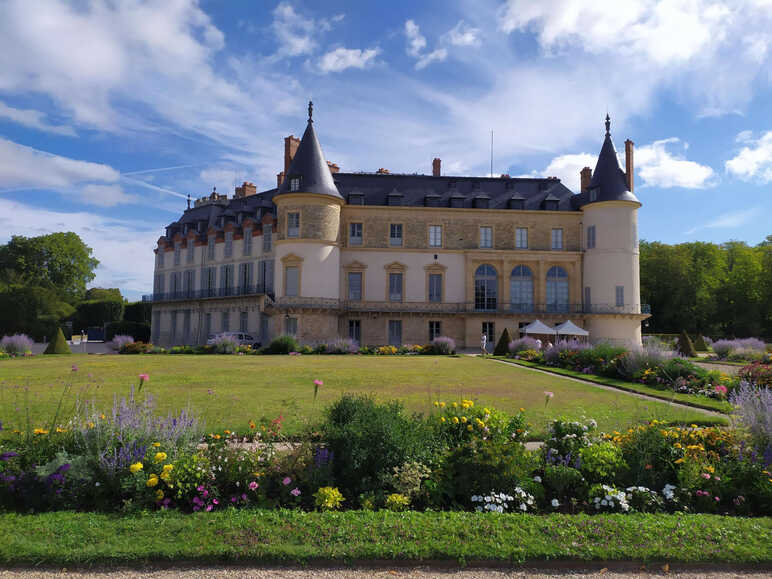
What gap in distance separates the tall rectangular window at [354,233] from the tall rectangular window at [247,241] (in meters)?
8.91

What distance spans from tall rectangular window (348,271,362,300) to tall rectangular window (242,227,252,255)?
9279mm

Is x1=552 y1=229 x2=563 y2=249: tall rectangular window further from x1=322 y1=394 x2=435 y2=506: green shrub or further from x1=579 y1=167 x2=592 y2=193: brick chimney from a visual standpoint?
x1=322 y1=394 x2=435 y2=506: green shrub

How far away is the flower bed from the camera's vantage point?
538cm

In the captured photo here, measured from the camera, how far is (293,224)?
117 ft

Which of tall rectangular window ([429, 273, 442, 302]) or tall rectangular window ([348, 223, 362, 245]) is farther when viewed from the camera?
tall rectangular window ([429, 273, 442, 302])

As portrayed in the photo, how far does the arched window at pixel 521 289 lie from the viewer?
38625 mm

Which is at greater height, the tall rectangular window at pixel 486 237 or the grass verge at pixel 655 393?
the tall rectangular window at pixel 486 237

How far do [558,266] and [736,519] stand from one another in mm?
35266

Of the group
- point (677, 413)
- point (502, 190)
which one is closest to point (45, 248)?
point (502, 190)

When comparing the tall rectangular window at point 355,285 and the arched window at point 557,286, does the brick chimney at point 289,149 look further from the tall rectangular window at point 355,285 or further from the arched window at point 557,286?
the arched window at point 557,286

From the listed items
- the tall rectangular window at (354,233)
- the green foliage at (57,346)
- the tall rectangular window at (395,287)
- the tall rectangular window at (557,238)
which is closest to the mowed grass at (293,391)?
the green foliage at (57,346)

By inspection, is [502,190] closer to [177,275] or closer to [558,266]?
[558,266]

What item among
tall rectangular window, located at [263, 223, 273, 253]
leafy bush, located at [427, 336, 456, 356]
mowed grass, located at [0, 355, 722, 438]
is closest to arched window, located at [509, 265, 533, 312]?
leafy bush, located at [427, 336, 456, 356]

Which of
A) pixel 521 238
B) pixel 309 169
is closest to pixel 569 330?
pixel 521 238
